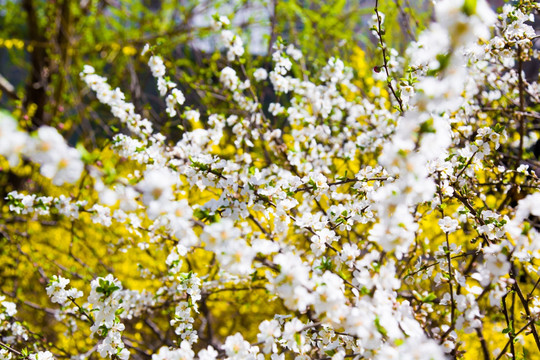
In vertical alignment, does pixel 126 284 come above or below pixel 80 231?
below

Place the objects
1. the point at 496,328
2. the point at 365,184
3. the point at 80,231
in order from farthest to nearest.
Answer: the point at 80,231 → the point at 496,328 → the point at 365,184

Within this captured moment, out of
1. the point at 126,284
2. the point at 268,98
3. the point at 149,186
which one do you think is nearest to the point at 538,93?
the point at 149,186

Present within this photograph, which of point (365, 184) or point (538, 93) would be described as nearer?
point (365, 184)

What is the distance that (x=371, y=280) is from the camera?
4.02 ft

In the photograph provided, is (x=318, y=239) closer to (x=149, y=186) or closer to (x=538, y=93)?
(x=149, y=186)

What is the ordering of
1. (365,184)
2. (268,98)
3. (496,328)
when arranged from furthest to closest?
(268,98) < (496,328) < (365,184)

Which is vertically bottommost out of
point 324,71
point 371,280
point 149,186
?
point 371,280

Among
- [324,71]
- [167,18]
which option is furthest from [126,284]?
[167,18]

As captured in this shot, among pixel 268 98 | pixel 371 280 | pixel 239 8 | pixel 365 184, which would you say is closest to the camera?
pixel 371 280

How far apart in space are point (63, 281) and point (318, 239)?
1.16m

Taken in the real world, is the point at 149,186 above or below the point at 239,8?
below

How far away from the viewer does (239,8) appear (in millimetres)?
5957

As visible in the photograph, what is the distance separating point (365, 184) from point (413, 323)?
699 millimetres

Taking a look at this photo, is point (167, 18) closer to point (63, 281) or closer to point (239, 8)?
point (239, 8)
